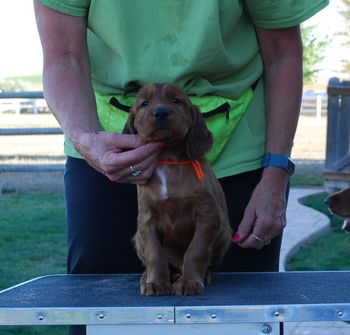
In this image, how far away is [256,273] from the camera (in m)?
3.48

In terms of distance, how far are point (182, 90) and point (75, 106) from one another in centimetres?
41

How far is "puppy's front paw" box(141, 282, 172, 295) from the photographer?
117 inches

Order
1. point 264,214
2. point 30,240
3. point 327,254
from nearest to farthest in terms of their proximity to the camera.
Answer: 1. point 264,214
2. point 327,254
3. point 30,240

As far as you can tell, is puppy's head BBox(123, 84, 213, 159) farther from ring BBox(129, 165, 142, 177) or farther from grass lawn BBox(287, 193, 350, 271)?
grass lawn BBox(287, 193, 350, 271)

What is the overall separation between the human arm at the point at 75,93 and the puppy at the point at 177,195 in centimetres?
7

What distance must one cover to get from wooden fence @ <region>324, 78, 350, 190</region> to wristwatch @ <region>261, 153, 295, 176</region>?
9.87 metres

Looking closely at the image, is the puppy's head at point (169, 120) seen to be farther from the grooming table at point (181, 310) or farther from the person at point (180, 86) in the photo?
the grooming table at point (181, 310)

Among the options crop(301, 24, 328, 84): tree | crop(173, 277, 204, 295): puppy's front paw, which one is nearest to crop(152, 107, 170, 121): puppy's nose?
crop(173, 277, 204, 295): puppy's front paw

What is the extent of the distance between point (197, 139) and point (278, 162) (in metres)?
0.49

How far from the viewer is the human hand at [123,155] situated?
3.00m

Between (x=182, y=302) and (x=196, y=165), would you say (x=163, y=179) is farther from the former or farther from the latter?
(x=182, y=302)

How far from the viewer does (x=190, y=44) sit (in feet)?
10.8

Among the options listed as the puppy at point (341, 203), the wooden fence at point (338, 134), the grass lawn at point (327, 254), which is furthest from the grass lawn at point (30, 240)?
the wooden fence at point (338, 134)

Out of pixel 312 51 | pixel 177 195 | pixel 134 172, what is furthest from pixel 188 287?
pixel 312 51
